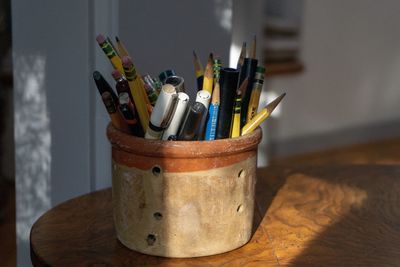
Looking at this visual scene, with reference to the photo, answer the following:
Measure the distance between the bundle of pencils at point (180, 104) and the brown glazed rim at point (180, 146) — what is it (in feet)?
0.06

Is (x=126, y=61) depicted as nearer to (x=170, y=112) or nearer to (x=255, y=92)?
(x=170, y=112)

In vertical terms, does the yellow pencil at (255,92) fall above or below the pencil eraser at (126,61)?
below

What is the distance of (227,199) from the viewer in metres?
0.98

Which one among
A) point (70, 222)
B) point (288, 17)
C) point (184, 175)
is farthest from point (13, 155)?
point (288, 17)

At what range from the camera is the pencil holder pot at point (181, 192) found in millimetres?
950

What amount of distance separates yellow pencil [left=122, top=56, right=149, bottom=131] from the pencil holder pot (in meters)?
0.03

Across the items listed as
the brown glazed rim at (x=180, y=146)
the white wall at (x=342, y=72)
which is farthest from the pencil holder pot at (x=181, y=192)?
the white wall at (x=342, y=72)

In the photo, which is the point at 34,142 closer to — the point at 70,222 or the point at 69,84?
the point at 69,84

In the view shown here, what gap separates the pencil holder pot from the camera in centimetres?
95

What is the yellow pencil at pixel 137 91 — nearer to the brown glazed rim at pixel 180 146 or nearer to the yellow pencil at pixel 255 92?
the brown glazed rim at pixel 180 146

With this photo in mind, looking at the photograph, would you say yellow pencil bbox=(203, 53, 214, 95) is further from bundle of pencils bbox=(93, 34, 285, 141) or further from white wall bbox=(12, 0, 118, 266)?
white wall bbox=(12, 0, 118, 266)

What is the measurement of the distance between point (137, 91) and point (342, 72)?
2962mm

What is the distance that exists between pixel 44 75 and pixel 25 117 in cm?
8

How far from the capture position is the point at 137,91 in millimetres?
969
